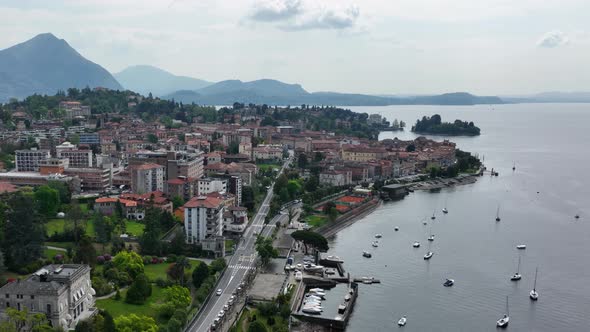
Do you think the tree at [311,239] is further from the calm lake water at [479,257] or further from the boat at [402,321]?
the boat at [402,321]

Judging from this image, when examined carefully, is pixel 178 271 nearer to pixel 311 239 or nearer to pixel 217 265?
pixel 217 265

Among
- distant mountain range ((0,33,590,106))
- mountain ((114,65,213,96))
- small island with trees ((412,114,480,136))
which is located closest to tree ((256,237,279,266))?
small island with trees ((412,114,480,136))

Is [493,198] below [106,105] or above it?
below

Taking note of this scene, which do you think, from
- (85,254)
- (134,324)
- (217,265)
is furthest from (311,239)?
(134,324)

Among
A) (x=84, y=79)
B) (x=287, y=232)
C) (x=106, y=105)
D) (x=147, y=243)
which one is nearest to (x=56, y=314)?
(x=147, y=243)

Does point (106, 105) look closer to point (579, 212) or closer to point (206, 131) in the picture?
point (206, 131)

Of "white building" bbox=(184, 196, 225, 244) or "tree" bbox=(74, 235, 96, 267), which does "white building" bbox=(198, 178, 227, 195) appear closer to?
"white building" bbox=(184, 196, 225, 244)
